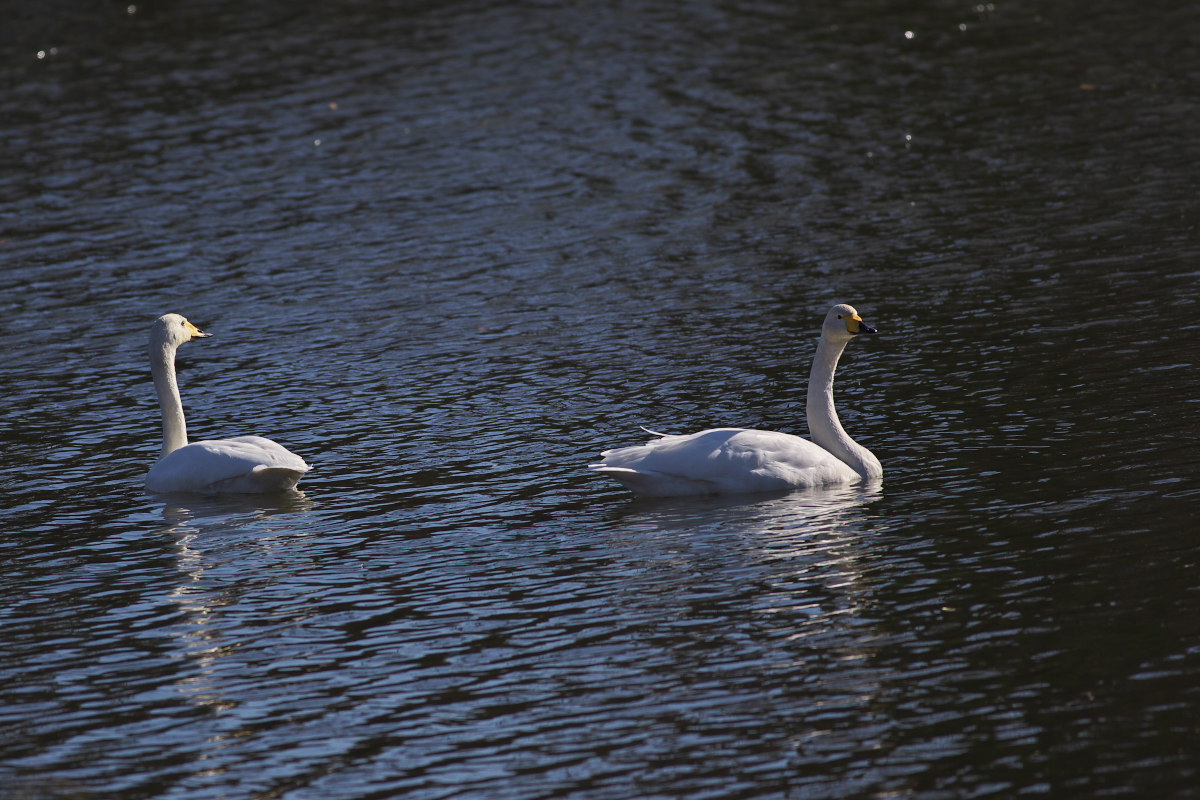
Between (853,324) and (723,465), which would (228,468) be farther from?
(853,324)

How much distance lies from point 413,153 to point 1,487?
15.3 meters

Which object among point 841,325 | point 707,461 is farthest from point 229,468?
point 841,325

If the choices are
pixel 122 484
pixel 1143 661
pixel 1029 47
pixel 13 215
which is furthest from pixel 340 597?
pixel 1029 47

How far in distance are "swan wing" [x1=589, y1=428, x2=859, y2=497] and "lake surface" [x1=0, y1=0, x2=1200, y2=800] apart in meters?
0.20

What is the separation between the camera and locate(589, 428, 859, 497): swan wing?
520 inches

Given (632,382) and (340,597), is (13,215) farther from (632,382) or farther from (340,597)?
(340,597)

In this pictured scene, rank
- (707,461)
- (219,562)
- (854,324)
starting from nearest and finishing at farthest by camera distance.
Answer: (219,562), (707,461), (854,324)

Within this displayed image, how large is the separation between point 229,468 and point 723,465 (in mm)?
4265

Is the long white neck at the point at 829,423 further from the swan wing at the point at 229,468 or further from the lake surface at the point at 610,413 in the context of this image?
the swan wing at the point at 229,468

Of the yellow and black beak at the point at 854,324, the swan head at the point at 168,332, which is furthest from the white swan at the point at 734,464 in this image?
the swan head at the point at 168,332

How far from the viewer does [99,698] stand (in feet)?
32.2

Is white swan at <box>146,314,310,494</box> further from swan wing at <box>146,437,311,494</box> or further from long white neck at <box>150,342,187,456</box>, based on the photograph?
long white neck at <box>150,342,187,456</box>

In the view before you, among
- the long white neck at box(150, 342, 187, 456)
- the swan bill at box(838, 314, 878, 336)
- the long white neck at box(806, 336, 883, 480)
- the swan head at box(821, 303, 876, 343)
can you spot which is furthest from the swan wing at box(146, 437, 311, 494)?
the swan bill at box(838, 314, 878, 336)

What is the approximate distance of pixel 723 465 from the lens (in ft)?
43.3
